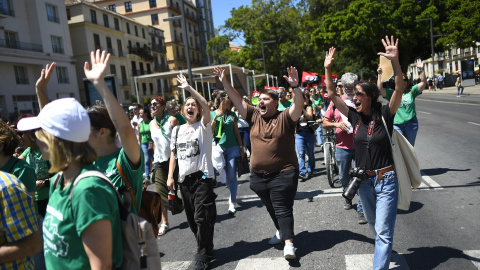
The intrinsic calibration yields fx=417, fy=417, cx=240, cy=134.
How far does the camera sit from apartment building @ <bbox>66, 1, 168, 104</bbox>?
152 ft

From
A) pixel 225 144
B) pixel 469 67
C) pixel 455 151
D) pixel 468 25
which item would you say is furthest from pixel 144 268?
pixel 468 25

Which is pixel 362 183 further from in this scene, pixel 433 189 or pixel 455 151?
pixel 455 151

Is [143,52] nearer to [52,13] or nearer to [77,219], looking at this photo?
[52,13]

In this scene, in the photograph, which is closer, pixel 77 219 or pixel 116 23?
pixel 77 219

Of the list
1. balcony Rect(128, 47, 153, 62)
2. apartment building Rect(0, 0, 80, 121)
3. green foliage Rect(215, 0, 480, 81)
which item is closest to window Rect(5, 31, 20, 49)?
apartment building Rect(0, 0, 80, 121)

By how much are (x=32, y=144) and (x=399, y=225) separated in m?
4.13

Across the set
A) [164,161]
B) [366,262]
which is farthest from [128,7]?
[366,262]

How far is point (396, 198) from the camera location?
12.1ft

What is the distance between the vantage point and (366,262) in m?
4.07

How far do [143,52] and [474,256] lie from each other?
57035 millimetres

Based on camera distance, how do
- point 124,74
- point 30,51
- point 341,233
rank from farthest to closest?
point 124,74
point 30,51
point 341,233

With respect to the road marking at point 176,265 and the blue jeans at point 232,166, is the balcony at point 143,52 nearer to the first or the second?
the blue jeans at point 232,166

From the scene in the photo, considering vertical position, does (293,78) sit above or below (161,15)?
below

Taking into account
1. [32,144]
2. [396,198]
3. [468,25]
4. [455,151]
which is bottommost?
[455,151]
